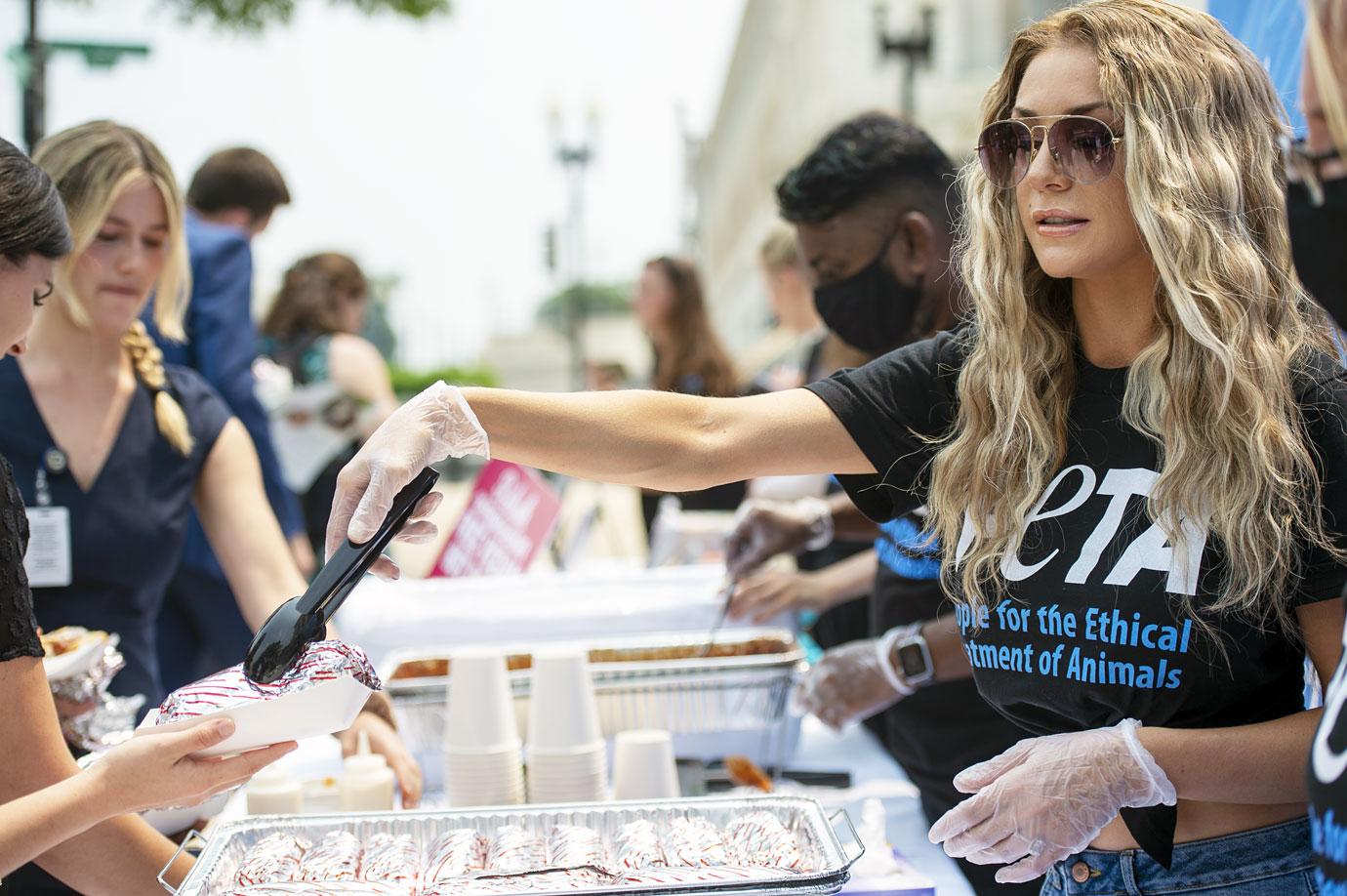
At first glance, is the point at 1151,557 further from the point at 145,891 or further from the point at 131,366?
the point at 131,366

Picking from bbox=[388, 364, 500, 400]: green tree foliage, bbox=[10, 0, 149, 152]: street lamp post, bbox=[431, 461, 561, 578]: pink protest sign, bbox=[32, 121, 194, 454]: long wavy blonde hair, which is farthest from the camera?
bbox=[388, 364, 500, 400]: green tree foliage

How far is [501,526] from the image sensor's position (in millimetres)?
3971

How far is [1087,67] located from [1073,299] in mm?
307

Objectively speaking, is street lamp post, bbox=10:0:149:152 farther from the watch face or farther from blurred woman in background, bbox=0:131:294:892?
the watch face

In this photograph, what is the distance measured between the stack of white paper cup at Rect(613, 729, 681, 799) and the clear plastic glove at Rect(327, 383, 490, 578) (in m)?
0.59

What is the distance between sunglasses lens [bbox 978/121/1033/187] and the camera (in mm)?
1574

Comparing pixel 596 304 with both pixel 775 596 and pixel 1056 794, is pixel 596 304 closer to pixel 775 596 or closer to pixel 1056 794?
pixel 775 596

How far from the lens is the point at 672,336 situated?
5.28m

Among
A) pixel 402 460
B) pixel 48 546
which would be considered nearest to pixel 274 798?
pixel 48 546

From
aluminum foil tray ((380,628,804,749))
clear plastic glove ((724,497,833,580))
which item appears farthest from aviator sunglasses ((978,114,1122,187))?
clear plastic glove ((724,497,833,580))

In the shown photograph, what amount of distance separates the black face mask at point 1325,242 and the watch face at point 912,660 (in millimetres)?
1116

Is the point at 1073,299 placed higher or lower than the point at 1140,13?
lower

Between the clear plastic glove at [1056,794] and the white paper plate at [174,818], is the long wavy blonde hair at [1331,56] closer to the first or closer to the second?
the clear plastic glove at [1056,794]

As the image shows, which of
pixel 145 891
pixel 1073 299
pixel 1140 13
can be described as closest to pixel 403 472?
pixel 145 891
